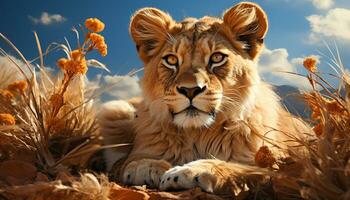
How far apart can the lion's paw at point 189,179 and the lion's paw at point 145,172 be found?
1.04 feet

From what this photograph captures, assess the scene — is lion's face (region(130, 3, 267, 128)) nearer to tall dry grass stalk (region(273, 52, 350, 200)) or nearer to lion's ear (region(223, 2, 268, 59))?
lion's ear (region(223, 2, 268, 59))

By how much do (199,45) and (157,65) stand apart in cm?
45

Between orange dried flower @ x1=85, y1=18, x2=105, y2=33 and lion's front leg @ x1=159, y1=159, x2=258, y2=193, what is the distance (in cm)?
143

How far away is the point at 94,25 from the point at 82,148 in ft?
3.26

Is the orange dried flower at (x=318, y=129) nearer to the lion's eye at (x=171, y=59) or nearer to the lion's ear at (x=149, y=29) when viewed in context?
the lion's eye at (x=171, y=59)

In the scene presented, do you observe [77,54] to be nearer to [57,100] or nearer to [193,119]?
[57,100]

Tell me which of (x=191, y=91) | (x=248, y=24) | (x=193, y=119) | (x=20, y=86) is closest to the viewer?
(x=191, y=91)

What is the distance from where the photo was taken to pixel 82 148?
4.63 meters

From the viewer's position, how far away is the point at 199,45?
183 inches

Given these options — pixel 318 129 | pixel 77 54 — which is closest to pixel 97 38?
pixel 77 54

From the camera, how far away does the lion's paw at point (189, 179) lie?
371 cm

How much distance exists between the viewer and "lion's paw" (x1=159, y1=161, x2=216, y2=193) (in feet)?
12.2

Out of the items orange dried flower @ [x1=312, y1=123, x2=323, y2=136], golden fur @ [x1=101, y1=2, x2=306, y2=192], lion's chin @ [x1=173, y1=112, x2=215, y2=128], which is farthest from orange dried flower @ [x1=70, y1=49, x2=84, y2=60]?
orange dried flower @ [x1=312, y1=123, x2=323, y2=136]

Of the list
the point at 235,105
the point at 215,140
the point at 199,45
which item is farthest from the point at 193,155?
the point at 199,45
